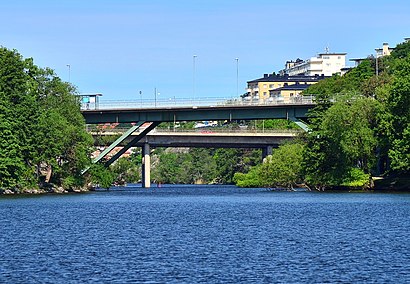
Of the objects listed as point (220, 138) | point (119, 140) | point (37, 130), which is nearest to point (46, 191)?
point (37, 130)

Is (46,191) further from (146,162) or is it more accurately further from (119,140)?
(146,162)

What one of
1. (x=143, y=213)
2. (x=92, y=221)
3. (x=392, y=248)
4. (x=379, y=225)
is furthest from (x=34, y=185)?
(x=392, y=248)

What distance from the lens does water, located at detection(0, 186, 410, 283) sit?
114ft

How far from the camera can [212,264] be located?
123 ft

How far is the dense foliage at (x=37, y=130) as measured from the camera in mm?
97188

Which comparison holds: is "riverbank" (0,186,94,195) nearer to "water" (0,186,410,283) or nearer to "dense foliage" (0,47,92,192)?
"dense foliage" (0,47,92,192)

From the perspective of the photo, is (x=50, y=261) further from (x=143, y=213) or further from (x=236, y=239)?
(x=143, y=213)

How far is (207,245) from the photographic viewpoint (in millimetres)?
44188

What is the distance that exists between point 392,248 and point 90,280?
1401cm

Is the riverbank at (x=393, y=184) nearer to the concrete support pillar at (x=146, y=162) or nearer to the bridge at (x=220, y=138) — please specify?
the bridge at (x=220, y=138)

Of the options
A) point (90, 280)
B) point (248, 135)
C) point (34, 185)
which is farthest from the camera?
point (248, 135)

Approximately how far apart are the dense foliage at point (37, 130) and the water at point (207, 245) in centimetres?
2593

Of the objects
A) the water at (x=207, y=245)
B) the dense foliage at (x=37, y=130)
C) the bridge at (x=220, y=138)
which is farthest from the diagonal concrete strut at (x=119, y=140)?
the water at (x=207, y=245)

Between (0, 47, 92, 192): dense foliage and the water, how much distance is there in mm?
25931
